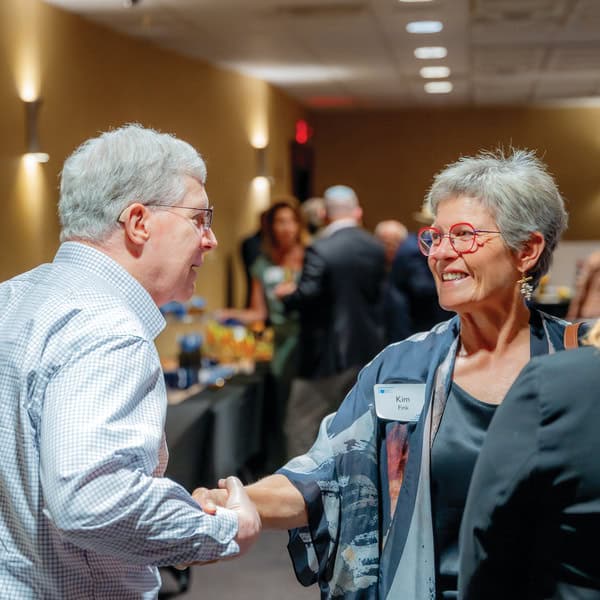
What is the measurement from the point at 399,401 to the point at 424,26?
5449 millimetres

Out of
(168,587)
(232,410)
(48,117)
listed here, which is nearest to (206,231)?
(168,587)

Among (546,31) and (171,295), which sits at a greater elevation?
(546,31)

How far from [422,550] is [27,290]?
2.63 ft

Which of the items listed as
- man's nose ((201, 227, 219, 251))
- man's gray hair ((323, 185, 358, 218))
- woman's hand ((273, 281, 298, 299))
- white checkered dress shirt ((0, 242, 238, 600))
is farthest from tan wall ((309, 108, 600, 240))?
white checkered dress shirt ((0, 242, 238, 600))

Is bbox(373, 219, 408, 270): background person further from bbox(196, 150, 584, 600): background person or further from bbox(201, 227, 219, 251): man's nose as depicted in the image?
bbox(201, 227, 219, 251): man's nose

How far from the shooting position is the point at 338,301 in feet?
17.8

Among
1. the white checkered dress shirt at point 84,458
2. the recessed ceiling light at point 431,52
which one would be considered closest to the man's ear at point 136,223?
the white checkered dress shirt at point 84,458

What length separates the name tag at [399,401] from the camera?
1885 millimetres

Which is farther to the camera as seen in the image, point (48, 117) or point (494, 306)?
point (48, 117)

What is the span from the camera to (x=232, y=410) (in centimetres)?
538

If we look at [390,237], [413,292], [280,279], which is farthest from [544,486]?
[390,237]

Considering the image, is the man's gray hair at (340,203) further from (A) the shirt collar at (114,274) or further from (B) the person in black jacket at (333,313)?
(A) the shirt collar at (114,274)

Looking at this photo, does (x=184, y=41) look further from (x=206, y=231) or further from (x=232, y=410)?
(x=206, y=231)

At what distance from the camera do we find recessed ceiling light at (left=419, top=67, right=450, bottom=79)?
9148 mm
